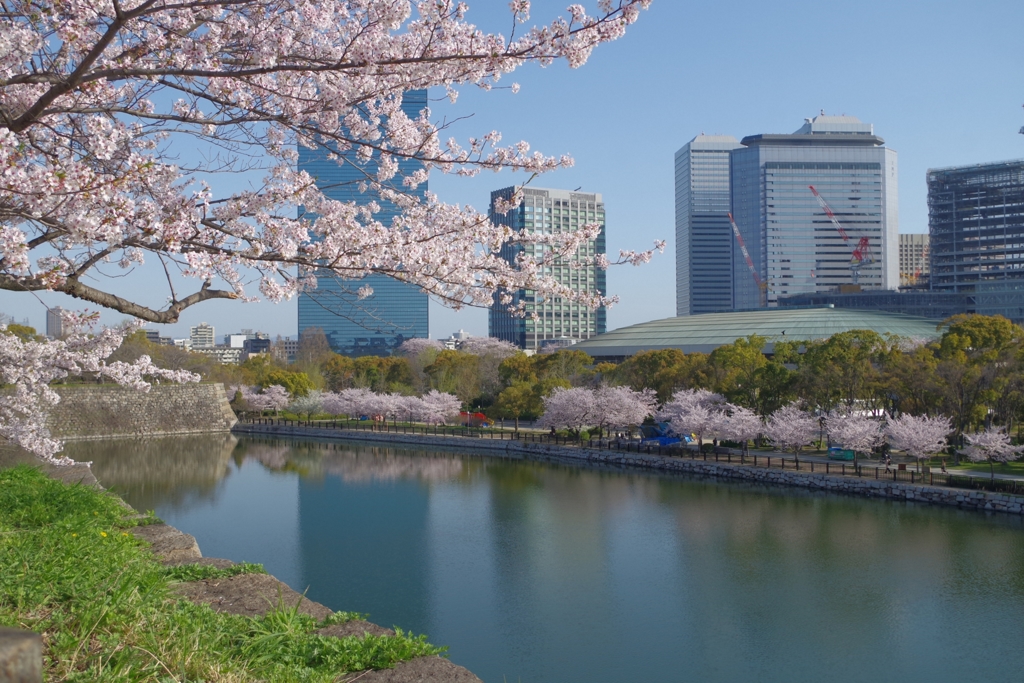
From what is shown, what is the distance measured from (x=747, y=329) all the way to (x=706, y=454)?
68.9ft

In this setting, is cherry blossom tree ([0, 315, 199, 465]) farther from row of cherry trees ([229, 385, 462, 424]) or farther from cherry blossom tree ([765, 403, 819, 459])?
row of cherry trees ([229, 385, 462, 424])

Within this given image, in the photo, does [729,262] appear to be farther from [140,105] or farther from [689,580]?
[140,105]

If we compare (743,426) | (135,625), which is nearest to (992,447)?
(743,426)

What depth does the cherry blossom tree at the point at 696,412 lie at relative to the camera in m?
26.7

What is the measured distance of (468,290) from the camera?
5195mm

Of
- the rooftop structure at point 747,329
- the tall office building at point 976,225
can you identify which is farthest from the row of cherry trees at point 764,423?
the tall office building at point 976,225

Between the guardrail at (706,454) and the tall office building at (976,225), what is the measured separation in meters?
50.2

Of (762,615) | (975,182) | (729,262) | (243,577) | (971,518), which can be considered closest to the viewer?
(243,577)

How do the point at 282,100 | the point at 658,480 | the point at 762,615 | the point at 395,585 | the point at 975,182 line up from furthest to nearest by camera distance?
1. the point at 975,182
2. the point at 658,480
3. the point at 395,585
4. the point at 762,615
5. the point at 282,100

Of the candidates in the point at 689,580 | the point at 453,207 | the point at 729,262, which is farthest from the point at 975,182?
the point at 453,207

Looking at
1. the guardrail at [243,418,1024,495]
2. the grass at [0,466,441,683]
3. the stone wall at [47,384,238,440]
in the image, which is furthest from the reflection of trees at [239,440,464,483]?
the grass at [0,466,441,683]

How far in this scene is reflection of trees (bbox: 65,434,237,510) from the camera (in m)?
23.2

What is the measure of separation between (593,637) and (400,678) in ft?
23.6

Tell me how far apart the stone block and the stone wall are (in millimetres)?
39399
